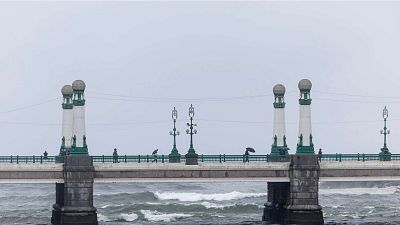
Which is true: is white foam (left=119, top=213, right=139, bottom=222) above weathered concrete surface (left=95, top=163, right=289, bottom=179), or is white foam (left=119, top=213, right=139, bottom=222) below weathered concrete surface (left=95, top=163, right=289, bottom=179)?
below

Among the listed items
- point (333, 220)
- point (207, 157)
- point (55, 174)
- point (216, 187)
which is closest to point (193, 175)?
point (207, 157)

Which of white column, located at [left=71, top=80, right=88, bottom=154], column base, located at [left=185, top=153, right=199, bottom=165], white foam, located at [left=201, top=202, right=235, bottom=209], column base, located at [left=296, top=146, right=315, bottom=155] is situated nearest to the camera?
white column, located at [left=71, top=80, right=88, bottom=154]

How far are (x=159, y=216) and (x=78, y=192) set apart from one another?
86.9 feet

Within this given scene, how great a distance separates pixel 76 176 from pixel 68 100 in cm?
891

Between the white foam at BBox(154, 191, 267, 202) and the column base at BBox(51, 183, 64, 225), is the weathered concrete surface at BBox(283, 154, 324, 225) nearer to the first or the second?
the column base at BBox(51, 183, 64, 225)

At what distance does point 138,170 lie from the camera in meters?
96.7

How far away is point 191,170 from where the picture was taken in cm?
9731

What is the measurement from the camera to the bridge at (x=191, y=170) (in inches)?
3738

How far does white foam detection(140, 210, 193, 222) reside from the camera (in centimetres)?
11547

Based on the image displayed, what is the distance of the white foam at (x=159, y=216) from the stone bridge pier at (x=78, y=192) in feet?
61.8

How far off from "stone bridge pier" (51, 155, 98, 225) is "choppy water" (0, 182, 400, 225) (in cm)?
1036

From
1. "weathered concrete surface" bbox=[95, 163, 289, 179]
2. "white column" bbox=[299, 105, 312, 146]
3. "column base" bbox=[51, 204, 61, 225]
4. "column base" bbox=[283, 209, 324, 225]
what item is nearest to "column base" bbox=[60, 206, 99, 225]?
"column base" bbox=[51, 204, 61, 225]

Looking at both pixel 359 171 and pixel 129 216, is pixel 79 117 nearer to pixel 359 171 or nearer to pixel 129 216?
pixel 359 171

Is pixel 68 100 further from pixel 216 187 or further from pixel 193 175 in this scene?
pixel 216 187
